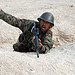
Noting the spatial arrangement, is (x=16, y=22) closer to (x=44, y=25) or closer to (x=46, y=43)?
(x=44, y=25)

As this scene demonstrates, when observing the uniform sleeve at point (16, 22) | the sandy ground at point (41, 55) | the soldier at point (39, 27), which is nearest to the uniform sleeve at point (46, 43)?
the soldier at point (39, 27)

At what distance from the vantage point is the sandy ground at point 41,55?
289 centimetres

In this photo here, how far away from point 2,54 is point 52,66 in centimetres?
72

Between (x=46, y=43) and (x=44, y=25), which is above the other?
(x=44, y=25)

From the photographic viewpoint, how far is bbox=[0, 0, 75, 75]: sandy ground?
2891mm

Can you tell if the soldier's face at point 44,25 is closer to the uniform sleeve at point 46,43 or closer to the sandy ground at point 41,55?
the uniform sleeve at point 46,43

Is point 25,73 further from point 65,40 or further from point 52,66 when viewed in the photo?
point 65,40

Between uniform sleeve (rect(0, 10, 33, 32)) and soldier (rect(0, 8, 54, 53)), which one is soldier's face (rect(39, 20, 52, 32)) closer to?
soldier (rect(0, 8, 54, 53))

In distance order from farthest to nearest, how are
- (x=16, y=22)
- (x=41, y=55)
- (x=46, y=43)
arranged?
(x=16, y=22) → (x=46, y=43) → (x=41, y=55)

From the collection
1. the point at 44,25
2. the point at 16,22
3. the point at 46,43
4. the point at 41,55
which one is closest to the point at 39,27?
the point at 44,25

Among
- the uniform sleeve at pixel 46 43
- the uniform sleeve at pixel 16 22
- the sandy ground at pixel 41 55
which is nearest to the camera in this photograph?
the sandy ground at pixel 41 55

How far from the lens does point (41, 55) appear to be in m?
3.57

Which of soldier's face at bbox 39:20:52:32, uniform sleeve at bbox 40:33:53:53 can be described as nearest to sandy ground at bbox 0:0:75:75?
uniform sleeve at bbox 40:33:53:53

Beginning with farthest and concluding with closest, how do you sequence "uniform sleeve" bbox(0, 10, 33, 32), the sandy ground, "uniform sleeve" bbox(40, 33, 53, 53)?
"uniform sleeve" bbox(0, 10, 33, 32)
"uniform sleeve" bbox(40, 33, 53, 53)
the sandy ground
